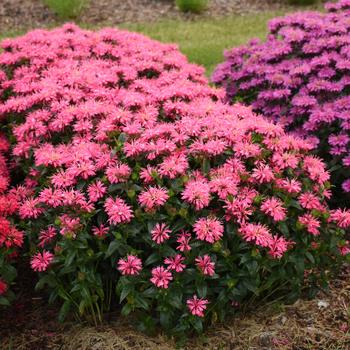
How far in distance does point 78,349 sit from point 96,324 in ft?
0.51

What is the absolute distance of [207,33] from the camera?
28.6 ft

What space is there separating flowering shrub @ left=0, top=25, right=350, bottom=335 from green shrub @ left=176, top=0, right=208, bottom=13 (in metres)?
6.97

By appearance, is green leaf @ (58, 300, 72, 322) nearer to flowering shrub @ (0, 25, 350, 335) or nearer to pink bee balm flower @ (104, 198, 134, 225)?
flowering shrub @ (0, 25, 350, 335)

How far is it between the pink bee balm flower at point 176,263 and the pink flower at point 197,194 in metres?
0.24

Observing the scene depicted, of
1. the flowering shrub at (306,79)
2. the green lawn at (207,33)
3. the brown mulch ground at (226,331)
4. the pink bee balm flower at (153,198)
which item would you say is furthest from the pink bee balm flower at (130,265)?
the green lawn at (207,33)

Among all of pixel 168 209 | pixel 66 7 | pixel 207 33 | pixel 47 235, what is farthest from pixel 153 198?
pixel 66 7

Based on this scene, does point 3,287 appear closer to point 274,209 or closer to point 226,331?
point 226,331

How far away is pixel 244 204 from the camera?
268 centimetres

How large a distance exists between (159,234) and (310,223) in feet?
2.50

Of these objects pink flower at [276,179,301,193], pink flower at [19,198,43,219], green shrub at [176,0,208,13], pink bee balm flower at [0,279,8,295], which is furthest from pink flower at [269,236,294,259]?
green shrub at [176,0,208,13]

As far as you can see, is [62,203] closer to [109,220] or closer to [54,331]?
[109,220]

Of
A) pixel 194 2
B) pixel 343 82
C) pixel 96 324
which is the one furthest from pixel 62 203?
pixel 194 2

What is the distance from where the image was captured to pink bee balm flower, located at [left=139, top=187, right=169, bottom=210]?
2594 millimetres

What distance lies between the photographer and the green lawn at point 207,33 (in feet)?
24.3
